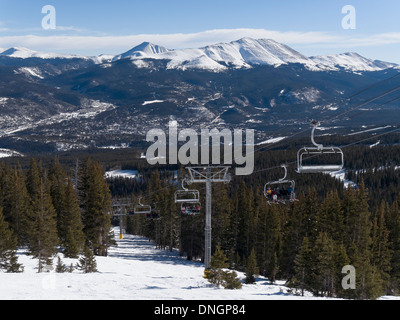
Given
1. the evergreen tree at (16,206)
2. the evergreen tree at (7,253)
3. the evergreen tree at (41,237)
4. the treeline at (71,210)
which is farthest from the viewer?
the evergreen tree at (16,206)

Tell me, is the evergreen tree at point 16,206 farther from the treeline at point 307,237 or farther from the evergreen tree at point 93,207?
the treeline at point 307,237

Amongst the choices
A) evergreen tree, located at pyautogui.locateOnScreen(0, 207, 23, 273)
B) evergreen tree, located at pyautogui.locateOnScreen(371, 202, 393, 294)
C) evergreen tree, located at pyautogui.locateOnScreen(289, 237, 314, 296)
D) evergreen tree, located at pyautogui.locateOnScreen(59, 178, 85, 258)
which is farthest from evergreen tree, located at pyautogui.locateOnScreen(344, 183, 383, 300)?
evergreen tree, located at pyautogui.locateOnScreen(0, 207, 23, 273)

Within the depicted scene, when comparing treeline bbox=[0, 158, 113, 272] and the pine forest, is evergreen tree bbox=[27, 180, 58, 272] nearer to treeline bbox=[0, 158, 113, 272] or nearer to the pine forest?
the pine forest

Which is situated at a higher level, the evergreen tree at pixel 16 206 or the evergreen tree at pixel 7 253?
the evergreen tree at pixel 16 206

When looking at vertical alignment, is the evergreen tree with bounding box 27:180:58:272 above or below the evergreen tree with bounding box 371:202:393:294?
above

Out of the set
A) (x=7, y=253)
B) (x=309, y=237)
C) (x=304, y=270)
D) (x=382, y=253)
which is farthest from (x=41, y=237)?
(x=382, y=253)

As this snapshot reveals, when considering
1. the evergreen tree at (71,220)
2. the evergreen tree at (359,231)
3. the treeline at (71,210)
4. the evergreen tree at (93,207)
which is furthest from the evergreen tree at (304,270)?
the evergreen tree at (93,207)

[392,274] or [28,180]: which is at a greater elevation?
[28,180]

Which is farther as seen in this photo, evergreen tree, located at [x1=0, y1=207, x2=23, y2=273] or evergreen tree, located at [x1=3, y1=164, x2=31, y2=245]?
evergreen tree, located at [x1=3, y1=164, x2=31, y2=245]

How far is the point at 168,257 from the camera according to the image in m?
60.6

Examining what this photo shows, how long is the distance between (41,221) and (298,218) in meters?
23.7

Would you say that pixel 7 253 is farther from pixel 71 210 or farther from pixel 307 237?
pixel 307 237
